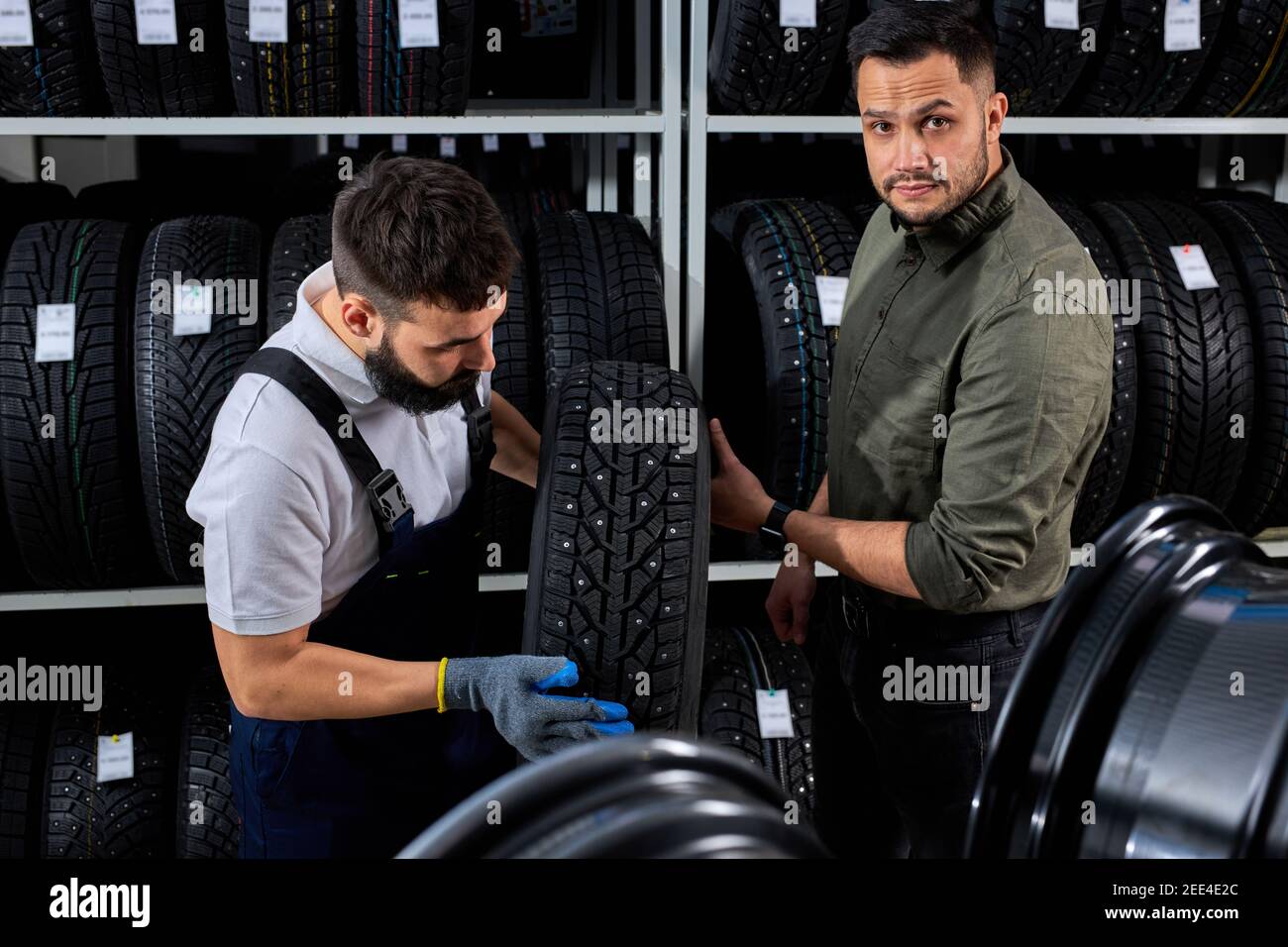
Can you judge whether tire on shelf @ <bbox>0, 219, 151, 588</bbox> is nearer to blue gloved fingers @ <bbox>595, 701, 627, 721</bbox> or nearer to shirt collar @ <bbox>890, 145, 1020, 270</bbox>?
blue gloved fingers @ <bbox>595, 701, 627, 721</bbox>

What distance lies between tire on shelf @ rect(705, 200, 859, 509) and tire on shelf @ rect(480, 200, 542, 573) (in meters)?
0.59

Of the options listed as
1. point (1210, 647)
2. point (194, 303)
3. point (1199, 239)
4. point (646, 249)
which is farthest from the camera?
point (1199, 239)

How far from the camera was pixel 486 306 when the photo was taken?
200cm

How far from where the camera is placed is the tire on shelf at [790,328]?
113 inches

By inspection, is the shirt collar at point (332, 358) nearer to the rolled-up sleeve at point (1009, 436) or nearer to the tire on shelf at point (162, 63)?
the rolled-up sleeve at point (1009, 436)

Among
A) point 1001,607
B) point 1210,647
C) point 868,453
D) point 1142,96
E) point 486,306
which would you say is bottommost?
point 1001,607

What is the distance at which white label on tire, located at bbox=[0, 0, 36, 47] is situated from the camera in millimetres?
2719

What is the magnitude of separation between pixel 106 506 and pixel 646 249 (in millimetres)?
1449

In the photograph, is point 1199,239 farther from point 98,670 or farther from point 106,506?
point 98,670

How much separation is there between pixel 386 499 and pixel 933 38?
4.20 ft

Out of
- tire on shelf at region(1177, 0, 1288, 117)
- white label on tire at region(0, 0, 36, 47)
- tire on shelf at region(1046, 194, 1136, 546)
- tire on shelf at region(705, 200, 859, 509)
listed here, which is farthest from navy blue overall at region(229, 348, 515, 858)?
tire on shelf at region(1177, 0, 1288, 117)

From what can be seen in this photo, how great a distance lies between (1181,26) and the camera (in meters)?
3.03
